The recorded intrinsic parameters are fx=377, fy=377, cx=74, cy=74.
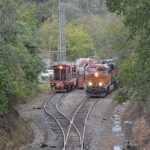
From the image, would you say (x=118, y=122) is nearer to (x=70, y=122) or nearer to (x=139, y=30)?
(x=70, y=122)

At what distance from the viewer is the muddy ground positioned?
1823cm

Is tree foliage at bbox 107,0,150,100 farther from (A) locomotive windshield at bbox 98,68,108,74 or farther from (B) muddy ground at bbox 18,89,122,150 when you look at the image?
(A) locomotive windshield at bbox 98,68,108,74

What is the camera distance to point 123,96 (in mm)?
17250

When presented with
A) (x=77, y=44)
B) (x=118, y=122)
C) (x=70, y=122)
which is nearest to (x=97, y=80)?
(x=118, y=122)

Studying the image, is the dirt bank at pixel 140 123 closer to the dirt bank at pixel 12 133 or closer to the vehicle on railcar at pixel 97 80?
the dirt bank at pixel 12 133

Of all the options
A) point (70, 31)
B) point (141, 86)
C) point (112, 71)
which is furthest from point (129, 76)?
point (70, 31)

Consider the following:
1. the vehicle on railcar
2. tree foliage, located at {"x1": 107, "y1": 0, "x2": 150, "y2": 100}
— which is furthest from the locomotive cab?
tree foliage, located at {"x1": 107, "y1": 0, "x2": 150, "y2": 100}

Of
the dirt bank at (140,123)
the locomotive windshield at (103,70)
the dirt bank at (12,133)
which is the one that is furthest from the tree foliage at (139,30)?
the locomotive windshield at (103,70)

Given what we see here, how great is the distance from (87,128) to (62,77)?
54.5 ft

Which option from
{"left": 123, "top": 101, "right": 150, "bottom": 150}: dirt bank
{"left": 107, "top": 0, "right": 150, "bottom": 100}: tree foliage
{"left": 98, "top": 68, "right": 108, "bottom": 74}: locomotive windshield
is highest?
{"left": 107, "top": 0, "right": 150, "bottom": 100}: tree foliage

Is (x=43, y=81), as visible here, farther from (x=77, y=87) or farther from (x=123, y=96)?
(x=123, y=96)

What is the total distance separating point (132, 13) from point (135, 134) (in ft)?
27.6

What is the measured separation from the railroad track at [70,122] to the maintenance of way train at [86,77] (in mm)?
1916

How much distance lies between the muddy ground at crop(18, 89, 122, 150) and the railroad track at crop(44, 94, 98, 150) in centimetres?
31
